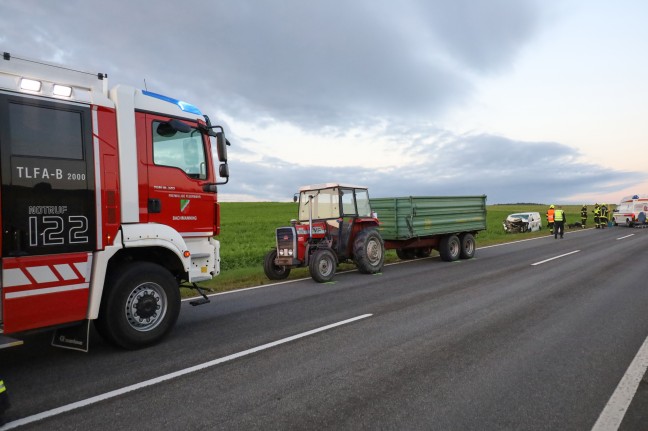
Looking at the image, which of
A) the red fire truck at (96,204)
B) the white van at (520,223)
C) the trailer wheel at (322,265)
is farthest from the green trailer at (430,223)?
the white van at (520,223)

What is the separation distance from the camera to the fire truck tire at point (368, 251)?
11555mm

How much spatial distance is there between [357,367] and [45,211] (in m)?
3.64

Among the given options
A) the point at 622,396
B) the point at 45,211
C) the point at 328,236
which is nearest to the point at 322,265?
the point at 328,236

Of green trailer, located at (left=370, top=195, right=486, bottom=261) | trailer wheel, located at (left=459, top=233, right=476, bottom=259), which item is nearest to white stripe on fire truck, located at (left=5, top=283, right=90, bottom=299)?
green trailer, located at (left=370, top=195, right=486, bottom=261)

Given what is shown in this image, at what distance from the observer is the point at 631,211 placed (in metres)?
35.0

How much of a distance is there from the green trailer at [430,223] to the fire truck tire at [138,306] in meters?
9.33

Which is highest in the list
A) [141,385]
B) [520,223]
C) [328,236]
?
[328,236]

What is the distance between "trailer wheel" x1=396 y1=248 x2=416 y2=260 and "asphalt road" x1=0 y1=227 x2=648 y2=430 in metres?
7.68

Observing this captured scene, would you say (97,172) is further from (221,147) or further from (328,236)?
(328,236)

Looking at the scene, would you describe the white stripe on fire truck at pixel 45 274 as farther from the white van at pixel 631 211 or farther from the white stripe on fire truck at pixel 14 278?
the white van at pixel 631 211

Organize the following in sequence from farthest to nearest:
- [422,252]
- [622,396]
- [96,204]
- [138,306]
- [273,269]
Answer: [422,252] → [273,269] → [138,306] → [96,204] → [622,396]

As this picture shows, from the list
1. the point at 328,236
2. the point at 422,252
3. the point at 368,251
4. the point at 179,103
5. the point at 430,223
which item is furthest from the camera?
the point at 422,252

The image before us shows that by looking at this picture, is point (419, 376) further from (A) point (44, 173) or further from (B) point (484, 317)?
(A) point (44, 173)

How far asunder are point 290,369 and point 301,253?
20.7 ft
